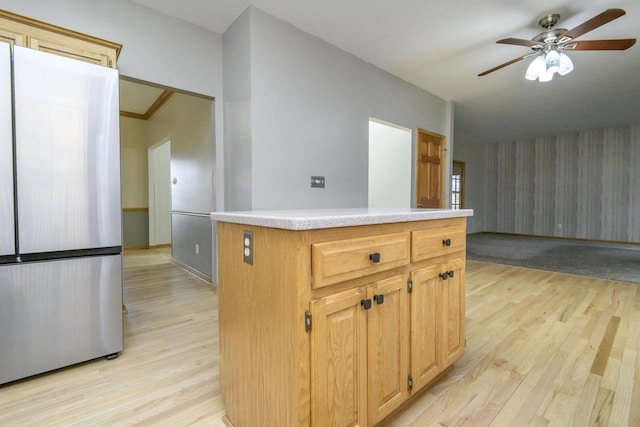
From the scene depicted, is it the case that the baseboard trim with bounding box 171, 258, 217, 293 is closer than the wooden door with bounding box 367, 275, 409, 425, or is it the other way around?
the wooden door with bounding box 367, 275, 409, 425

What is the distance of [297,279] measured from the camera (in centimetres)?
90

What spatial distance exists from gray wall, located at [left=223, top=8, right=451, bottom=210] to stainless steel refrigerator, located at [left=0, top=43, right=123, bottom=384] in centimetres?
105

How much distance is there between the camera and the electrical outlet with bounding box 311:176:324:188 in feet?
9.75

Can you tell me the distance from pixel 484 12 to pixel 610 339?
2.76 meters

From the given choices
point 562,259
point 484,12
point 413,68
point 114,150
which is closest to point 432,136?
point 413,68

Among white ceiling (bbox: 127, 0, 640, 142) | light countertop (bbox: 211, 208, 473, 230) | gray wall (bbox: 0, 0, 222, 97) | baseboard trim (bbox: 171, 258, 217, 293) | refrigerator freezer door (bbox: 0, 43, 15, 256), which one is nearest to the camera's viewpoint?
light countertop (bbox: 211, 208, 473, 230)

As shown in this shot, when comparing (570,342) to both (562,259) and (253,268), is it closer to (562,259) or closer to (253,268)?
(253,268)

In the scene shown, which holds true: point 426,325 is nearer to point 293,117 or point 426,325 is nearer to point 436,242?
point 436,242

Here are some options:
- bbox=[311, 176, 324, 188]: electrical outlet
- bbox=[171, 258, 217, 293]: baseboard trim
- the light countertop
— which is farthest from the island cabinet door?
bbox=[171, 258, 217, 293]: baseboard trim

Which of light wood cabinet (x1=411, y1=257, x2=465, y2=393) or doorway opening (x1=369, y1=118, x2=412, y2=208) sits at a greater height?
doorway opening (x1=369, y1=118, x2=412, y2=208)

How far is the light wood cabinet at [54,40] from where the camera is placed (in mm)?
1553

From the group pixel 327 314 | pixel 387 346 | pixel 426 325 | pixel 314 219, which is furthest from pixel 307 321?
pixel 426 325

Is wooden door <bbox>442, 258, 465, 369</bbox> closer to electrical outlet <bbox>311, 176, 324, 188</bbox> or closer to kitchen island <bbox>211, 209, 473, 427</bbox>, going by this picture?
kitchen island <bbox>211, 209, 473, 427</bbox>

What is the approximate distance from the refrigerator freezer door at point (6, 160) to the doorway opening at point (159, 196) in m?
4.76
